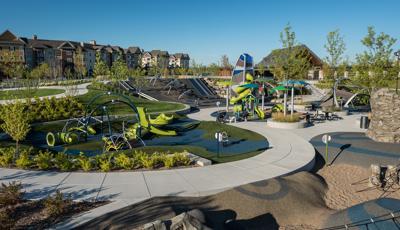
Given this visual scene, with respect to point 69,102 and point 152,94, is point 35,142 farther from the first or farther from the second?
point 152,94

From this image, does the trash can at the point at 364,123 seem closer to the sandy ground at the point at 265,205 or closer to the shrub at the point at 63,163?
the sandy ground at the point at 265,205

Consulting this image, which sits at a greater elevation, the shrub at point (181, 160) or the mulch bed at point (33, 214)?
the shrub at point (181, 160)

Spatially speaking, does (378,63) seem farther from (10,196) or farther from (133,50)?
(133,50)

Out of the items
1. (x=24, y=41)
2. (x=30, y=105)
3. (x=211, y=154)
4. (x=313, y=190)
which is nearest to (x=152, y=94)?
(x=30, y=105)

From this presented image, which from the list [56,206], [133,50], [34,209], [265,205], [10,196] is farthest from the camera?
[133,50]

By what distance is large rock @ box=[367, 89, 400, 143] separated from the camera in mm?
19047

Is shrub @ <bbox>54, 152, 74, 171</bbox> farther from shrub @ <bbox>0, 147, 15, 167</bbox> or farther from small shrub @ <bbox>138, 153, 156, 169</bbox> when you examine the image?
small shrub @ <bbox>138, 153, 156, 169</bbox>

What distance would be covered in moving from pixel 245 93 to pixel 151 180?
19.0 metres

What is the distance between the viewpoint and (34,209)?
9.16 metres

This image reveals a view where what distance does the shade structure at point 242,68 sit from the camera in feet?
127

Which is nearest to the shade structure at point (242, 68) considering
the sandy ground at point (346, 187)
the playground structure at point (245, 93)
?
the playground structure at point (245, 93)

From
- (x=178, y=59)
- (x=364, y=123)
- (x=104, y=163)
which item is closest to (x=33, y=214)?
(x=104, y=163)

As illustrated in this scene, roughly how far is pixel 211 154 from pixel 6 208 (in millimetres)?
9039

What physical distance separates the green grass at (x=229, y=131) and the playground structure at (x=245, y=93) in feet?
12.1
